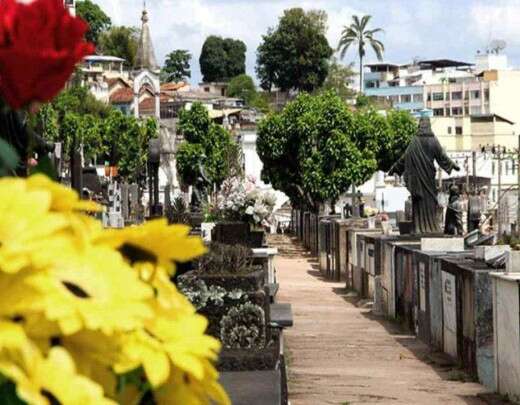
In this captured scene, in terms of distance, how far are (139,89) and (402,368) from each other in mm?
100845

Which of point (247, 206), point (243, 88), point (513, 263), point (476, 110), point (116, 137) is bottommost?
point (513, 263)

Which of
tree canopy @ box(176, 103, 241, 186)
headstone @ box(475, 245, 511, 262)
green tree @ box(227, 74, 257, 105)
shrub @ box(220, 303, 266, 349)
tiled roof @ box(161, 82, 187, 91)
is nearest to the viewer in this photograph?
shrub @ box(220, 303, 266, 349)

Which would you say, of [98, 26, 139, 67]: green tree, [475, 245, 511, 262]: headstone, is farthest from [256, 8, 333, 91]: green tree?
[475, 245, 511, 262]: headstone

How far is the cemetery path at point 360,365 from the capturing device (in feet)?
52.0

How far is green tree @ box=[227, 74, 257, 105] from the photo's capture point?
490ft

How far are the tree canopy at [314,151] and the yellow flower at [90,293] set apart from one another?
66.5 metres

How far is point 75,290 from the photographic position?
2137 mm

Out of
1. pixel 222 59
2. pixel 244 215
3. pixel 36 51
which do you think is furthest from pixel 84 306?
pixel 222 59

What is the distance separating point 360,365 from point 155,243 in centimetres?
1681

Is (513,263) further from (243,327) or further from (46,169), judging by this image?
(46,169)

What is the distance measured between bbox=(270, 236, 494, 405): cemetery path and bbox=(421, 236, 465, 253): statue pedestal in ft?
4.41

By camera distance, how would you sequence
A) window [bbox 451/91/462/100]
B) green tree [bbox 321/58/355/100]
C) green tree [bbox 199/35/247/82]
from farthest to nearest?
green tree [bbox 199/35/247/82]
window [bbox 451/91/462/100]
green tree [bbox 321/58/355/100]

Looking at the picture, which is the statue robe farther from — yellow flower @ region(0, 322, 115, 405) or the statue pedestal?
yellow flower @ region(0, 322, 115, 405)

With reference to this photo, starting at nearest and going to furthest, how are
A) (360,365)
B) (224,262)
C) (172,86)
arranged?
(224,262), (360,365), (172,86)
